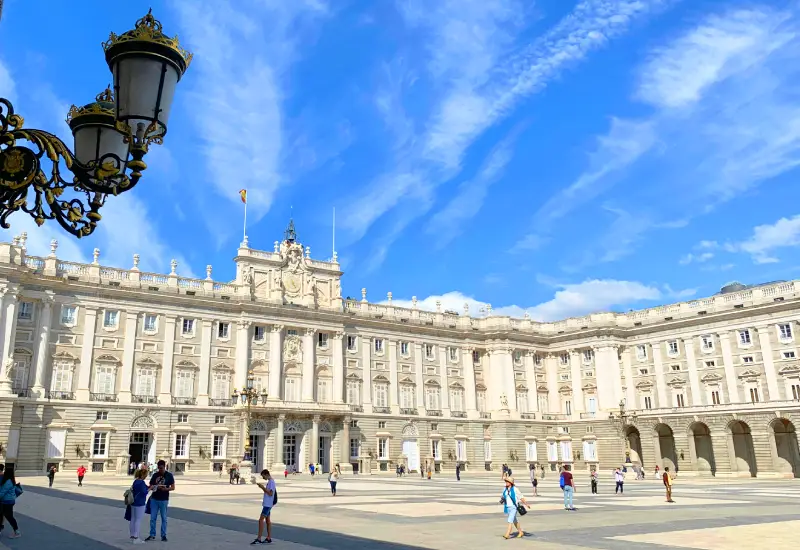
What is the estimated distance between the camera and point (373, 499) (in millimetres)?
27922

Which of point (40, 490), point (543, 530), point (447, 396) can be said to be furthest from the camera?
point (447, 396)

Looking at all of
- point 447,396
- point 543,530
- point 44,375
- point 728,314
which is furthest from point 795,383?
point 44,375

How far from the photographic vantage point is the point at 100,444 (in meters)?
50.5

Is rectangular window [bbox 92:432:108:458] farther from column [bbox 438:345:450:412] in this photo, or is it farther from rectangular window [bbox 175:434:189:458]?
column [bbox 438:345:450:412]

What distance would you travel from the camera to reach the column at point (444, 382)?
2667 inches

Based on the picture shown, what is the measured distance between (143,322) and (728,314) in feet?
168

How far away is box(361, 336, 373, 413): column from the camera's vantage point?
207 ft

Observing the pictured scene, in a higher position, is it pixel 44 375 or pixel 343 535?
pixel 44 375

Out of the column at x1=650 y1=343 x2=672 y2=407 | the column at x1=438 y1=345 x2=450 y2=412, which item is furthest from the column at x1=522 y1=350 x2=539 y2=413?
the column at x1=650 y1=343 x2=672 y2=407

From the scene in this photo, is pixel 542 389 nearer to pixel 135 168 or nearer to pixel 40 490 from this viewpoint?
pixel 40 490

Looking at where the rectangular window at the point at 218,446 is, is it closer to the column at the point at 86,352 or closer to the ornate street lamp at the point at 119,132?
the column at the point at 86,352

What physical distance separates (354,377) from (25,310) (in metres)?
28.1

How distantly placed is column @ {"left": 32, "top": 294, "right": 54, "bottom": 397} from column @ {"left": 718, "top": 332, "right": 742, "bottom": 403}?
187 feet

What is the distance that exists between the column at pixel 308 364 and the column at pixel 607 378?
2909cm
